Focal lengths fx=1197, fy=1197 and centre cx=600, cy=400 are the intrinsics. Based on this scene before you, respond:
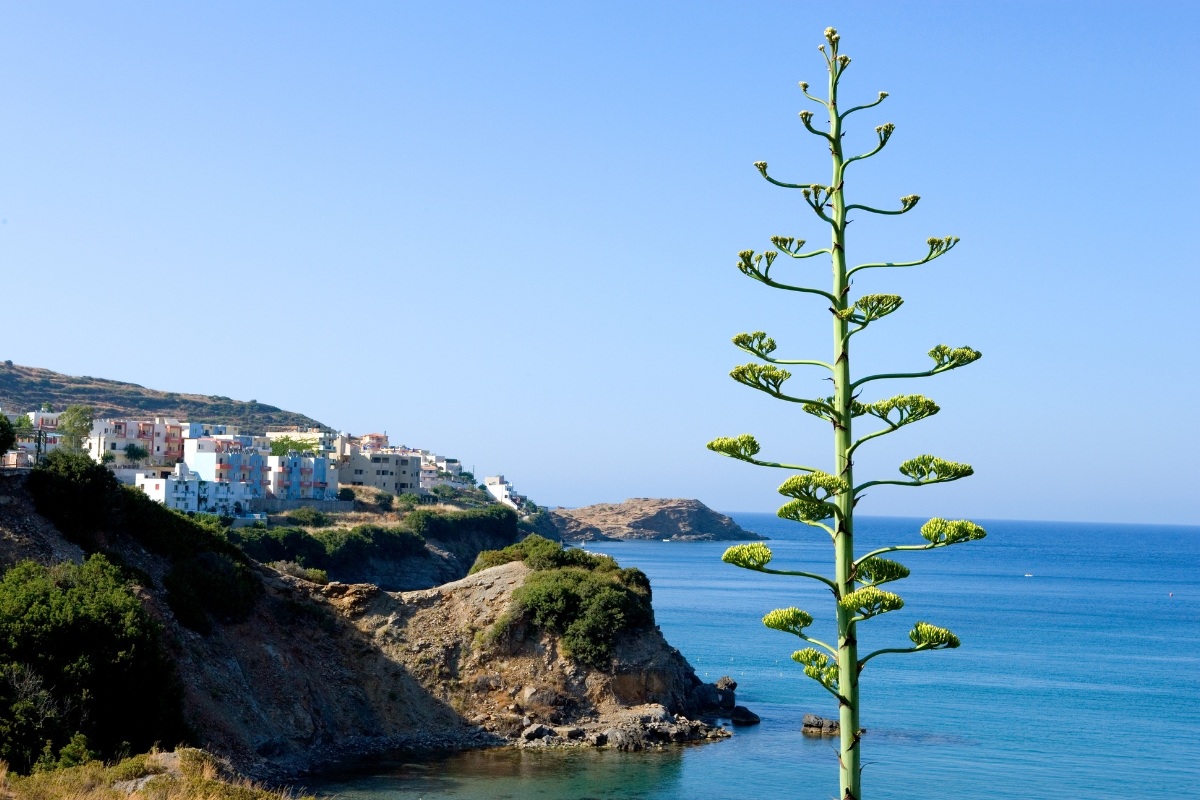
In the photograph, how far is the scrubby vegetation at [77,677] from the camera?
31.0 meters

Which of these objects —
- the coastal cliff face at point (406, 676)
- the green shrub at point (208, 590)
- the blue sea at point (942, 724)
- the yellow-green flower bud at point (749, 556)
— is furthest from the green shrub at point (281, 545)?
the yellow-green flower bud at point (749, 556)

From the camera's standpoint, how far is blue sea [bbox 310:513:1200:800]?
135ft

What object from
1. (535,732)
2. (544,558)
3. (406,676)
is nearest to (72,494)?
(406,676)

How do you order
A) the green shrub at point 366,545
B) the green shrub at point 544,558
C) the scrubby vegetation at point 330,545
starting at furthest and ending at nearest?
1. the green shrub at point 366,545
2. the scrubby vegetation at point 330,545
3. the green shrub at point 544,558

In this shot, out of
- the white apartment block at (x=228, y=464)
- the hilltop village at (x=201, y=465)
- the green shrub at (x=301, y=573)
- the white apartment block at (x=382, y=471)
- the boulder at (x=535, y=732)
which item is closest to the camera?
the boulder at (x=535, y=732)

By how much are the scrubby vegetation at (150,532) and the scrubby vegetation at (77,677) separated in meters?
6.65

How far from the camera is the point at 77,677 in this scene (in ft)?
109

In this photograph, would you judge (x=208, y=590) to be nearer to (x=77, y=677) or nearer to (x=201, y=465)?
(x=77, y=677)

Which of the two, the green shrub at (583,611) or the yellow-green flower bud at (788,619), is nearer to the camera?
the yellow-green flower bud at (788,619)

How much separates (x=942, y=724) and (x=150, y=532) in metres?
35.2

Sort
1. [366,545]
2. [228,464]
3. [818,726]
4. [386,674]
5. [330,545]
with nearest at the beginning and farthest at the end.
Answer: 1. [386,674]
2. [818,726]
3. [330,545]
4. [366,545]
5. [228,464]

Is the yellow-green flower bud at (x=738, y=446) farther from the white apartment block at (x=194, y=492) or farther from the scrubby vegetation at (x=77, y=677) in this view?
the white apartment block at (x=194, y=492)

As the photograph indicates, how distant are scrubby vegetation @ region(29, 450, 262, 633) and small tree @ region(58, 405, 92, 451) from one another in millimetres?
59686

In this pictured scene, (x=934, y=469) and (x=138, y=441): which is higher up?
(x=138, y=441)
